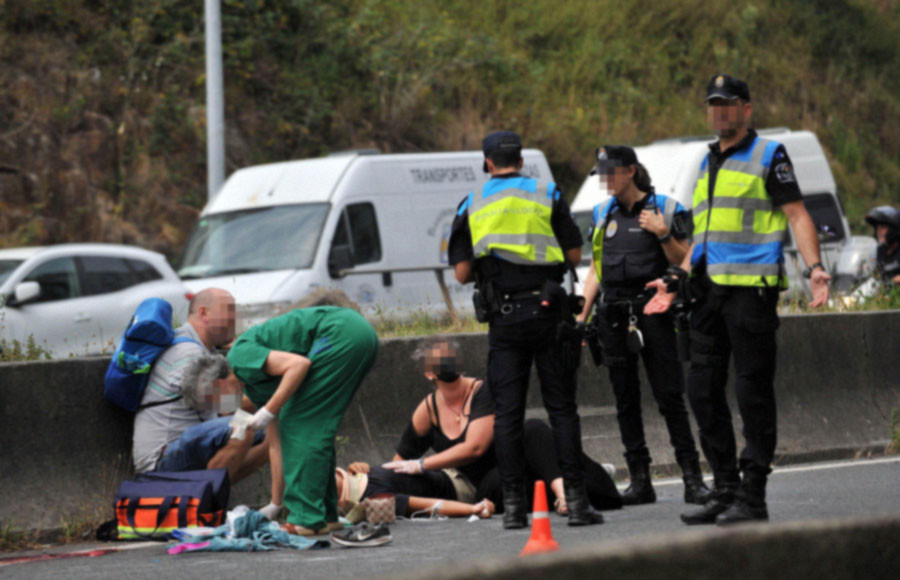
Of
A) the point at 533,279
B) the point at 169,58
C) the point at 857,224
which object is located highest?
the point at 169,58

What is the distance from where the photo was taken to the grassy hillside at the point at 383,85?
72.1ft

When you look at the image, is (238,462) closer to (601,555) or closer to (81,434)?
(81,434)

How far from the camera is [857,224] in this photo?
2998cm

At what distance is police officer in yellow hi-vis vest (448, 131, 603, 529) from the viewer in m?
6.67

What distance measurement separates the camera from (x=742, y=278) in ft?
20.1

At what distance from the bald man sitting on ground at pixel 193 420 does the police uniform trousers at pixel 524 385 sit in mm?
1262

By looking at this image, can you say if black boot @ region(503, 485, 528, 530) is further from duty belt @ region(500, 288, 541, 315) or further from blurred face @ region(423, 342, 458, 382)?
blurred face @ region(423, 342, 458, 382)

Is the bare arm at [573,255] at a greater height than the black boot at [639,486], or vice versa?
the bare arm at [573,255]

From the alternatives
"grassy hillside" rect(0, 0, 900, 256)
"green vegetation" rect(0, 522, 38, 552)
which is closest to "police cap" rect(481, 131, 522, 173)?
"green vegetation" rect(0, 522, 38, 552)

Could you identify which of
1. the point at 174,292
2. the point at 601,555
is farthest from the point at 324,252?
the point at 601,555

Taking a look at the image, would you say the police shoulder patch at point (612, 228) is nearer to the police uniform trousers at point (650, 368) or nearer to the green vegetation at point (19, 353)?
the police uniform trousers at point (650, 368)

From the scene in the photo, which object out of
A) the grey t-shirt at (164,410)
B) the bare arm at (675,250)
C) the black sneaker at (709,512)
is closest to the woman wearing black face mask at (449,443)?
the grey t-shirt at (164,410)

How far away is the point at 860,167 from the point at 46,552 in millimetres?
28824

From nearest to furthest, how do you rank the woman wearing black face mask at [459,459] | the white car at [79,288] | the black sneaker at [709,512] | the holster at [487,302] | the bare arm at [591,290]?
the black sneaker at [709,512], the holster at [487,302], the woman wearing black face mask at [459,459], the bare arm at [591,290], the white car at [79,288]
